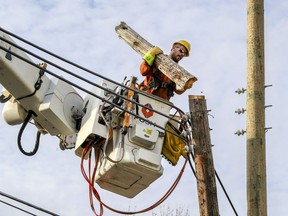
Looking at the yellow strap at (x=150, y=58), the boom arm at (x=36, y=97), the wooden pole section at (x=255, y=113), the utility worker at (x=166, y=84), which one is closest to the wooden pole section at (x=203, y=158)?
the utility worker at (x=166, y=84)

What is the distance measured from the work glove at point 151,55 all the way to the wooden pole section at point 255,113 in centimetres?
110

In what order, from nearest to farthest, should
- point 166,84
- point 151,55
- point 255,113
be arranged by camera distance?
point 255,113
point 151,55
point 166,84

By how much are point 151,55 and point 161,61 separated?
0.50ft

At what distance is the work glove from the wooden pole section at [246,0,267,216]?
1.10m

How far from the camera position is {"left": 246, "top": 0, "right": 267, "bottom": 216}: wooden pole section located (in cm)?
880

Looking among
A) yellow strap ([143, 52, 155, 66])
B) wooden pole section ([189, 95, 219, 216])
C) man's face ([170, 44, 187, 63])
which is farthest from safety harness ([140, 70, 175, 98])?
wooden pole section ([189, 95, 219, 216])

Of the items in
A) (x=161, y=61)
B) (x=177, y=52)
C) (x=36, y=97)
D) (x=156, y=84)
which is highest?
(x=177, y=52)

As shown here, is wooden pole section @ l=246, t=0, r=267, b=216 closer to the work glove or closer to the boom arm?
the work glove

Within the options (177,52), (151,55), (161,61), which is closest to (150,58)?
(151,55)

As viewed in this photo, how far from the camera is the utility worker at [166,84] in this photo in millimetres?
9023

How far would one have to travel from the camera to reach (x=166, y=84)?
31.3 feet

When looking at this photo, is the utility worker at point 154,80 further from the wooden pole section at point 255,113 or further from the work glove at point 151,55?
the wooden pole section at point 255,113

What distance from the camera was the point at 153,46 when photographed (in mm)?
9766

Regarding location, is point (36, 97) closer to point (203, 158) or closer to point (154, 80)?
point (154, 80)
